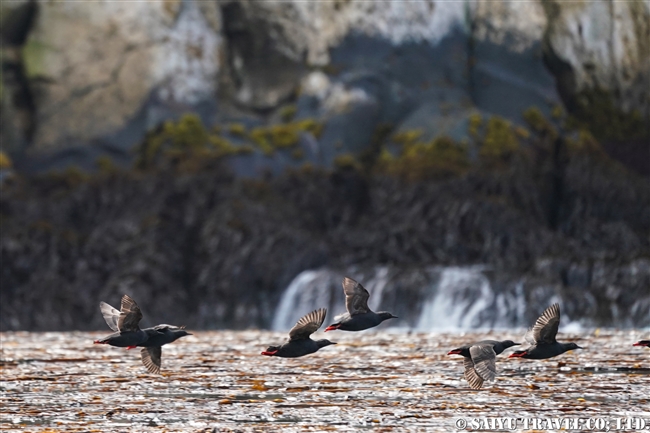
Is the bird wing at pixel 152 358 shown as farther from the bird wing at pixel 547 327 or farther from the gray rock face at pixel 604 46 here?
the gray rock face at pixel 604 46

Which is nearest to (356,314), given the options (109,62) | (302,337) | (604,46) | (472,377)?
(302,337)

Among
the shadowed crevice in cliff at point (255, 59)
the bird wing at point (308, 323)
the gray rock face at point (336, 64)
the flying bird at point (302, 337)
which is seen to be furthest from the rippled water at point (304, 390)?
the shadowed crevice in cliff at point (255, 59)

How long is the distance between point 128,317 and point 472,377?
5.49 meters

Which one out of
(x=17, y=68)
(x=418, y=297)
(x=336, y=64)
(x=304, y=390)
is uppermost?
(x=17, y=68)

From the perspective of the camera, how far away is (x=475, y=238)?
50688mm

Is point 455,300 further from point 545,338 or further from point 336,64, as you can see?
point 545,338

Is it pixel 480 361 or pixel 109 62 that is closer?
pixel 480 361

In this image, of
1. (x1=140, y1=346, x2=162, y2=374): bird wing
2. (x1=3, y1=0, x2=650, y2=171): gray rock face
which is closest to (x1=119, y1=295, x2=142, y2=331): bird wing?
(x1=140, y1=346, x2=162, y2=374): bird wing

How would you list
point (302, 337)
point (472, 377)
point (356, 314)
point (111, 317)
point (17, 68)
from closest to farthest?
point (472, 377), point (302, 337), point (111, 317), point (356, 314), point (17, 68)

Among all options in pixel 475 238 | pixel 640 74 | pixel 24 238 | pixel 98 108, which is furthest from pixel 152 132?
pixel 640 74

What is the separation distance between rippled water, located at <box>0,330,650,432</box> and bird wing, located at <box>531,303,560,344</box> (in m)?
0.79

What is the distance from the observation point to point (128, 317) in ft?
65.4

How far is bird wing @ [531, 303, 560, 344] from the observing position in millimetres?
19391

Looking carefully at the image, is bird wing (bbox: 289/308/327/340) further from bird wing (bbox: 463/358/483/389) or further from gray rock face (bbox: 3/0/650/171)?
gray rock face (bbox: 3/0/650/171)
